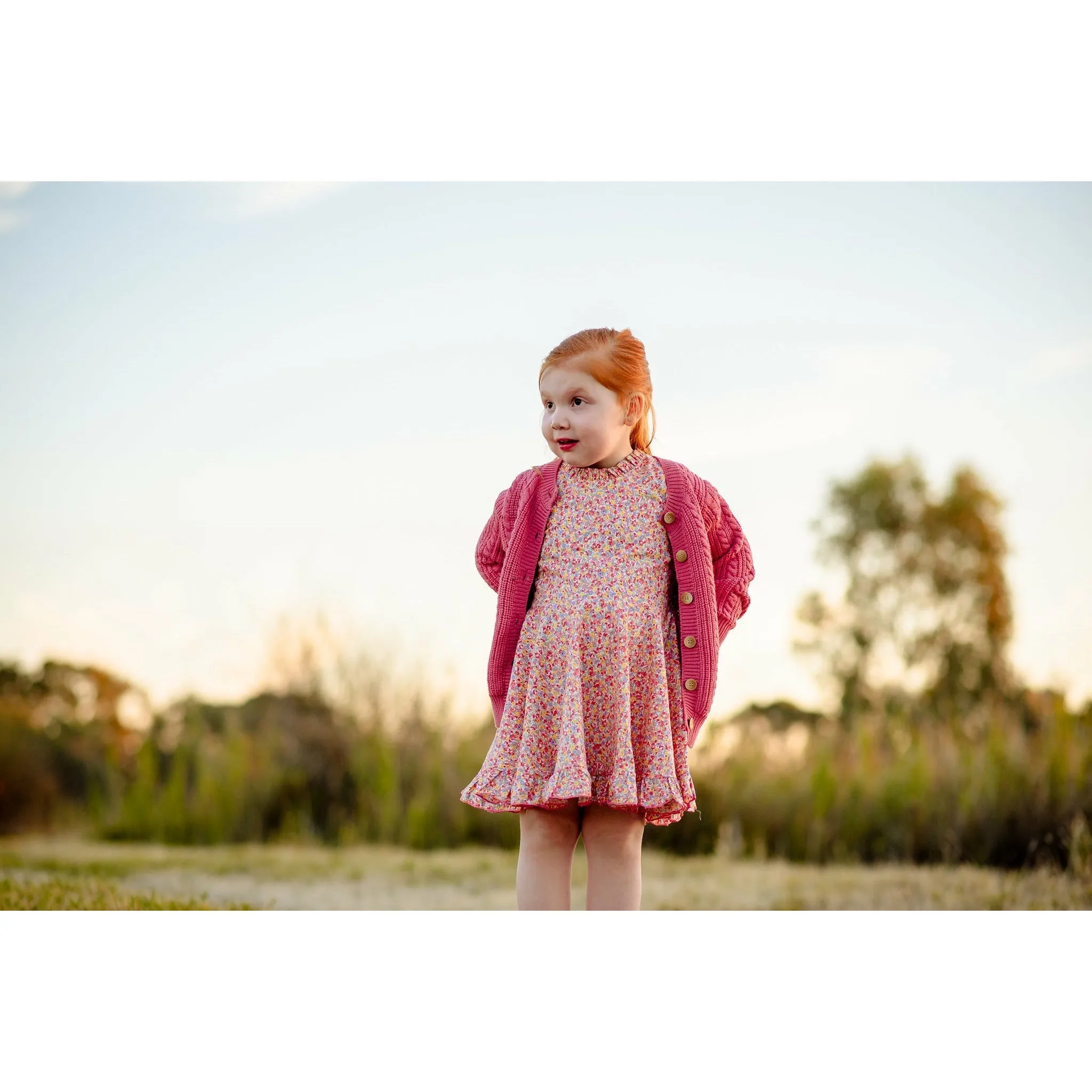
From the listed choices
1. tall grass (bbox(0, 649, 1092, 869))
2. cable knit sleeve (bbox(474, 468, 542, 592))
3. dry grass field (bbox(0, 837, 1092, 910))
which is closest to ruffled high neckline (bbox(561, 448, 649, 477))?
cable knit sleeve (bbox(474, 468, 542, 592))

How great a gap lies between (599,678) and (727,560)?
49 cm

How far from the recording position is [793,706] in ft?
19.0

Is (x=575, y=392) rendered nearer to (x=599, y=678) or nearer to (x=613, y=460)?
(x=613, y=460)

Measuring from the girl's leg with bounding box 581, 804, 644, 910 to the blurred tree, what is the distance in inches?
142

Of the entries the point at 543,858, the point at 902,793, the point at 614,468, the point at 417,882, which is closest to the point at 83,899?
the point at 417,882

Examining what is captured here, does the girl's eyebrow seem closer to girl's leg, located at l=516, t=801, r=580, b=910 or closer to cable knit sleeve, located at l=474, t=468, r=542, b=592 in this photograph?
cable knit sleeve, located at l=474, t=468, r=542, b=592

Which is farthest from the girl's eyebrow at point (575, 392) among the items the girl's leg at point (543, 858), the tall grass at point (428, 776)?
the tall grass at point (428, 776)

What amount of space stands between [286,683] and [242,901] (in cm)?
224

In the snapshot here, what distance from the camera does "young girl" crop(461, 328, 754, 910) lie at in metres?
2.54

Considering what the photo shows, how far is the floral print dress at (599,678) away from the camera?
2508 mm

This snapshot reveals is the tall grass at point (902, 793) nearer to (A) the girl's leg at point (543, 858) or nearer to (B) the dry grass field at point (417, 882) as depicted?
(B) the dry grass field at point (417, 882)

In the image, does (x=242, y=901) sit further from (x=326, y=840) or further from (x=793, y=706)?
(x=793, y=706)

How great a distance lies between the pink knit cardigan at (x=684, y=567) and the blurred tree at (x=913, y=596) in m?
3.30

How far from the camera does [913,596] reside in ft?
20.4
